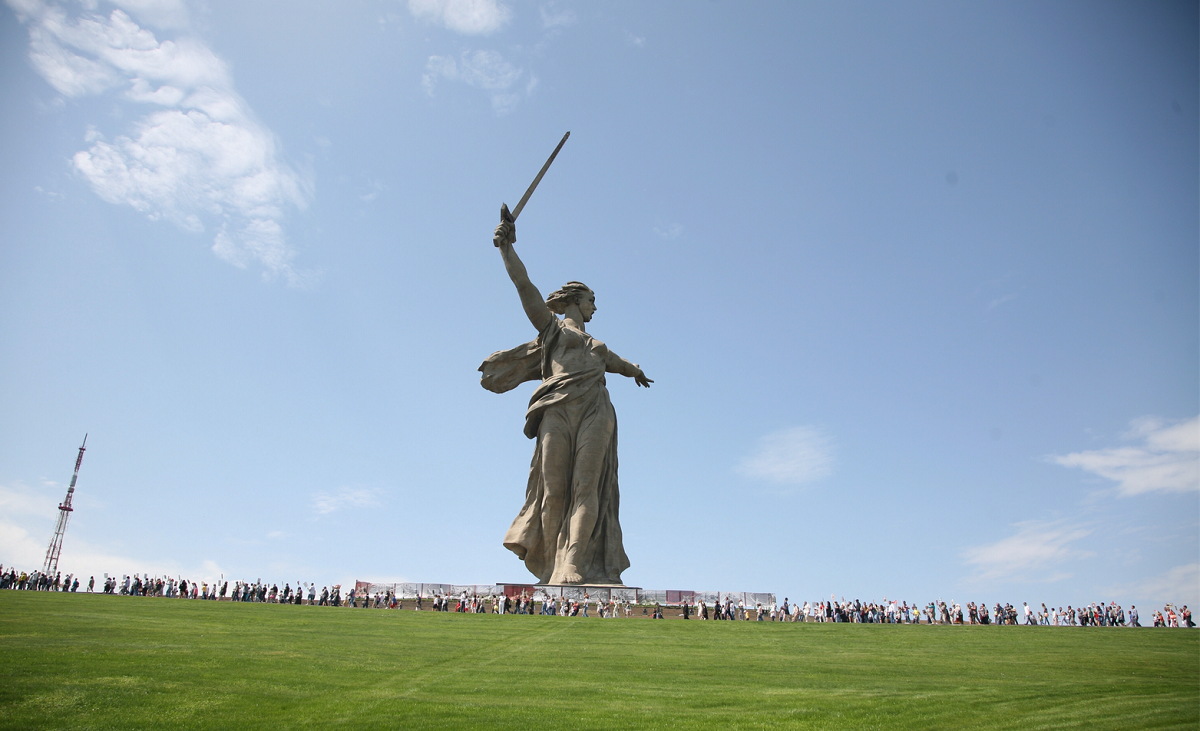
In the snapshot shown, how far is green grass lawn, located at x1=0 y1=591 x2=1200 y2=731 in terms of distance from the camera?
725cm

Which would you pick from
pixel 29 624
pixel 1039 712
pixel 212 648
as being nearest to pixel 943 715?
pixel 1039 712

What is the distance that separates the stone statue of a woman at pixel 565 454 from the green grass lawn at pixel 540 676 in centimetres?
565

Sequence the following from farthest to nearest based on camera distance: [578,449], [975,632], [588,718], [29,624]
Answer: [578,449] → [975,632] → [29,624] → [588,718]

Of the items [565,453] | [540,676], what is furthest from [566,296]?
[540,676]

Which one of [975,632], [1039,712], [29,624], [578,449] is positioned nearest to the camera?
[1039,712]

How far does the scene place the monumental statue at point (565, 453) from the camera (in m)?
Result: 19.8

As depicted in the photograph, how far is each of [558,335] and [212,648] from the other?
12.6 m

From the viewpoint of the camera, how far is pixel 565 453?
20.4 meters

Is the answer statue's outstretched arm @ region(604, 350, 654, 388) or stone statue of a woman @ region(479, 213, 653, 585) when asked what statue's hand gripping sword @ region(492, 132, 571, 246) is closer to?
stone statue of a woman @ region(479, 213, 653, 585)

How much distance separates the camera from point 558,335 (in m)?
21.0

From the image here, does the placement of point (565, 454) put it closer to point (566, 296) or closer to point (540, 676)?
point (566, 296)

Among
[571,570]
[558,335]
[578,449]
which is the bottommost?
[571,570]

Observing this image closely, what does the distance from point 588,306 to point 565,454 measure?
4401 millimetres

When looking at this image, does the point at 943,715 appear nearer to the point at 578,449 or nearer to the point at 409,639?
the point at 409,639
